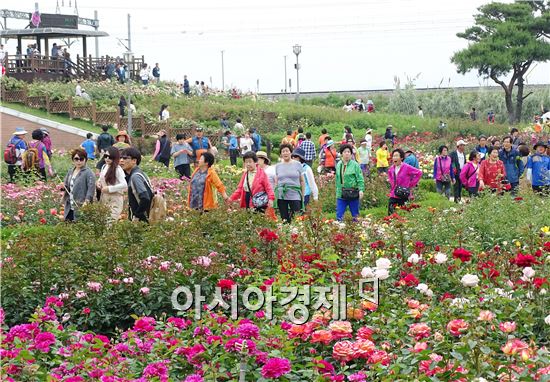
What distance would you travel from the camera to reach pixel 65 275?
7.65 meters

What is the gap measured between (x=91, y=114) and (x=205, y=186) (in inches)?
845

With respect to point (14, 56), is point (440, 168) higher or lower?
lower

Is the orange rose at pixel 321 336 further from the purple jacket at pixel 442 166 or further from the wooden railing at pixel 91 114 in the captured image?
the wooden railing at pixel 91 114

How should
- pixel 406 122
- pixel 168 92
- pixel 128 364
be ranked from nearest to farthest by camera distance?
pixel 128 364 < pixel 406 122 < pixel 168 92

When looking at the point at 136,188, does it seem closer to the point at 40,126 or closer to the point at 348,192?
the point at 348,192

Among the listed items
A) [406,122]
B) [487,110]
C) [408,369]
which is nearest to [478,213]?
[408,369]

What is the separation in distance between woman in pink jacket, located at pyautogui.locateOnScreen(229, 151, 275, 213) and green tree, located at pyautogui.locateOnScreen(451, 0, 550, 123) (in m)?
38.5

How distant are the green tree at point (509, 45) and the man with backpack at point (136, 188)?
4022 centimetres

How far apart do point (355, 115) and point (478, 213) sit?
29.1 meters

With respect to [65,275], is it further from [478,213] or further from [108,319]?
[478,213]

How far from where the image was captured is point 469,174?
51.8 ft

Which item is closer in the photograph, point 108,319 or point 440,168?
point 108,319

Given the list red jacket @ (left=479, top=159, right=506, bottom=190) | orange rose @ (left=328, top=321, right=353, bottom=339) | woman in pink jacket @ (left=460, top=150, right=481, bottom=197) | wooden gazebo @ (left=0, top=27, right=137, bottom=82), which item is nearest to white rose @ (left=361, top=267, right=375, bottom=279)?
orange rose @ (left=328, top=321, right=353, bottom=339)

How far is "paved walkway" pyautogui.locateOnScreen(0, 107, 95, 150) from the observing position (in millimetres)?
30203
